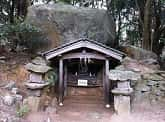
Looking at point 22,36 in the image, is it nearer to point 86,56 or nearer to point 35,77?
point 35,77

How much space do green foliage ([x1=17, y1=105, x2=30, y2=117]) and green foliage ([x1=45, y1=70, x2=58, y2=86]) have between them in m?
1.13

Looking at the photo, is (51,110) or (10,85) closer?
(51,110)

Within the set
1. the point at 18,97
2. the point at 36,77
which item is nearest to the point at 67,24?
the point at 36,77

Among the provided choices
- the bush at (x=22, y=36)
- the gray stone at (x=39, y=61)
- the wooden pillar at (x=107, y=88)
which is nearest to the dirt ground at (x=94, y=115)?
the wooden pillar at (x=107, y=88)

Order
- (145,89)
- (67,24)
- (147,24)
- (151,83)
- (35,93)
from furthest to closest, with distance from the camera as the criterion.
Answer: (147,24) < (67,24) < (151,83) < (145,89) < (35,93)

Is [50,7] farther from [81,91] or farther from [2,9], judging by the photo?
[2,9]

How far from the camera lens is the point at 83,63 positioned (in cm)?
823

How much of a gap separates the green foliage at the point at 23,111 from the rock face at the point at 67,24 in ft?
9.79

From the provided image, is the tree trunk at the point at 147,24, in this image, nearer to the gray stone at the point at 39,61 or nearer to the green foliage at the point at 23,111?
the gray stone at the point at 39,61

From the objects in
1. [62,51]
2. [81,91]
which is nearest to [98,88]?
[81,91]

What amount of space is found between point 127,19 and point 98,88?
387 inches

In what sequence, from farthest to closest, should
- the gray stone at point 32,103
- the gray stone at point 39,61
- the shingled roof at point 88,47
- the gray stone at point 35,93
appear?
the gray stone at point 39,61 → the shingled roof at point 88,47 → the gray stone at point 35,93 → the gray stone at point 32,103

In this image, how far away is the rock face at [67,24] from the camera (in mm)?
9211

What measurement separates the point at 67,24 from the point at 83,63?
1.94 metres
